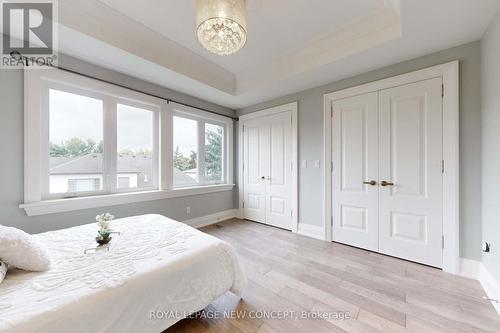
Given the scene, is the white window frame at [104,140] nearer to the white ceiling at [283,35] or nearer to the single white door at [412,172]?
the white ceiling at [283,35]

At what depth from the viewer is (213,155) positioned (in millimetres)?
4094

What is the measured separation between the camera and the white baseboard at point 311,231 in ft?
10.0

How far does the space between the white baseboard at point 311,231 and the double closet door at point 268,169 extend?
0.77 ft

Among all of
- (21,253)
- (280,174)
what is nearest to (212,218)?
(280,174)

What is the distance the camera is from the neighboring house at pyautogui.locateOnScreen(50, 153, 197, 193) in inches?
89.8

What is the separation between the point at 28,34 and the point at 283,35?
8.50 feet

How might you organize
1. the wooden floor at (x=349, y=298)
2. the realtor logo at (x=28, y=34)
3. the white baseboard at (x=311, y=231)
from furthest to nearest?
the white baseboard at (x=311, y=231)
the realtor logo at (x=28, y=34)
the wooden floor at (x=349, y=298)

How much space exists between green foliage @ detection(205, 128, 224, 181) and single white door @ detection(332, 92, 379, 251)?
2.29 m

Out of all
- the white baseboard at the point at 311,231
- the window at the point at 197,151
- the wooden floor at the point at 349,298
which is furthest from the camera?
the window at the point at 197,151

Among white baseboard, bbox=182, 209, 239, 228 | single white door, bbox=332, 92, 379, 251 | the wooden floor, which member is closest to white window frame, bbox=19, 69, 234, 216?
white baseboard, bbox=182, 209, 239, 228

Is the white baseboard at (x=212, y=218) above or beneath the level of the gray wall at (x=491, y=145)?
beneath

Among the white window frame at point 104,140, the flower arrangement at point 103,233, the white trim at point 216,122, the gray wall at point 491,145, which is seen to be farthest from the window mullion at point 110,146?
the gray wall at point 491,145

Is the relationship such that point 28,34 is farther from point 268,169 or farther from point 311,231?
point 311,231

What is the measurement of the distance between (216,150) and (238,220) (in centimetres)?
152
